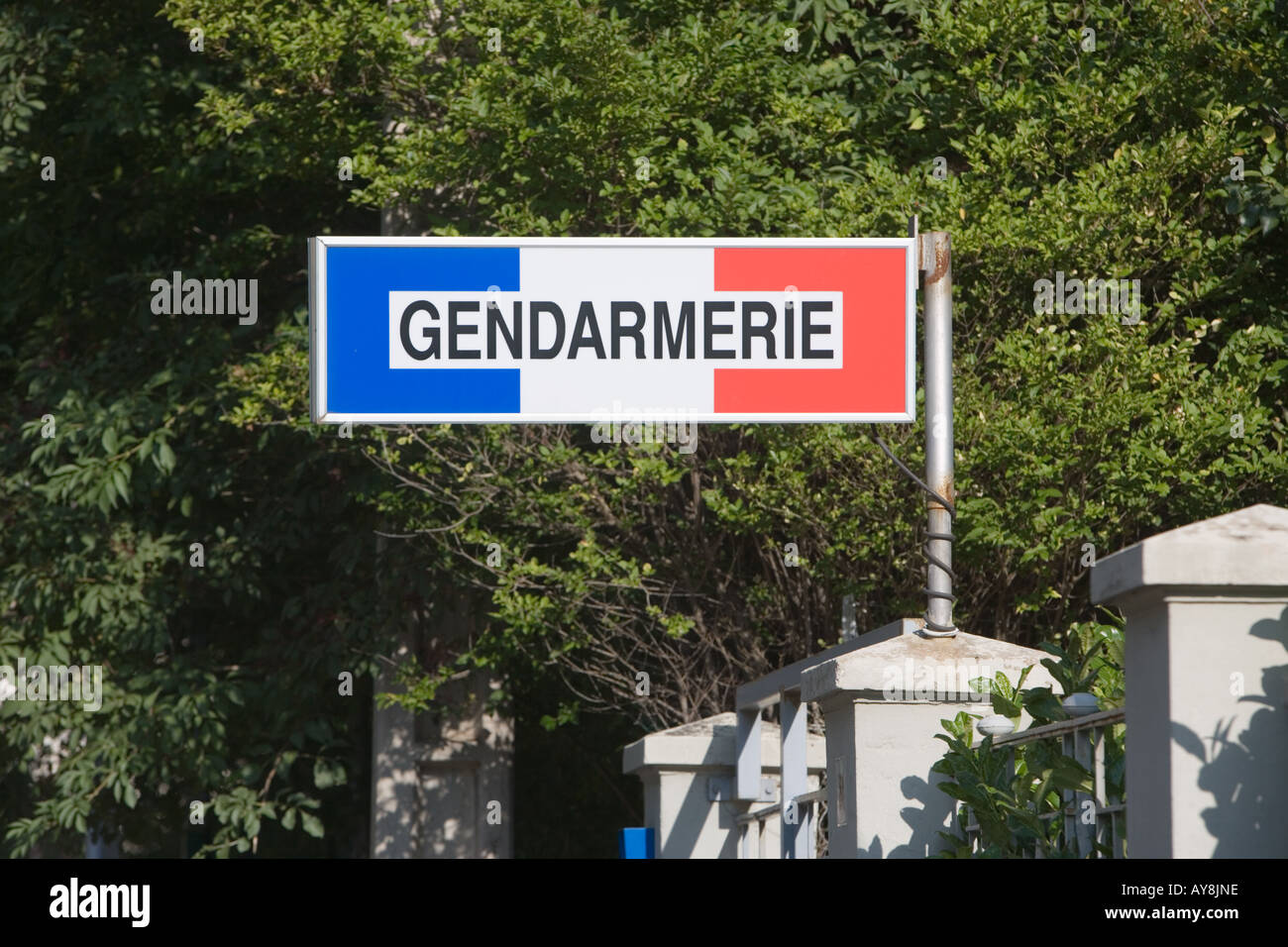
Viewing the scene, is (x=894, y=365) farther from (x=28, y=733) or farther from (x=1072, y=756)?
(x=28, y=733)

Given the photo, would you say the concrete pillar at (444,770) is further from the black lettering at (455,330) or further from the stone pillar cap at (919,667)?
the black lettering at (455,330)

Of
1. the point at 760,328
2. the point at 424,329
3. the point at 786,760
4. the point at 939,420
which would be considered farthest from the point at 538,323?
the point at 786,760

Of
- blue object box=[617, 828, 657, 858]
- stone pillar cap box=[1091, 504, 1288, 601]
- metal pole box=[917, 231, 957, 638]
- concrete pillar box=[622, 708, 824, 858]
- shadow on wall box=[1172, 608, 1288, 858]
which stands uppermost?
metal pole box=[917, 231, 957, 638]

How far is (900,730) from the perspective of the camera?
18.1ft

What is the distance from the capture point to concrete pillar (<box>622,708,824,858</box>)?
8.02m

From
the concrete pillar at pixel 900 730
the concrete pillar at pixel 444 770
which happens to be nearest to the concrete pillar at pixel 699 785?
the concrete pillar at pixel 900 730

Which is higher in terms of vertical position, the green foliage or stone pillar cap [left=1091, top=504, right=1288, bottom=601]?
stone pillar cap [left=1091, top=504, right=1288, bottom=601]

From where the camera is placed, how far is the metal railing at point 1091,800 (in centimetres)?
429

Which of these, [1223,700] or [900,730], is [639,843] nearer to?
[900,730]

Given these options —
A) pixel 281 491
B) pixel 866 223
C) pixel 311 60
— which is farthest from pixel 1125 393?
pixel 281 491

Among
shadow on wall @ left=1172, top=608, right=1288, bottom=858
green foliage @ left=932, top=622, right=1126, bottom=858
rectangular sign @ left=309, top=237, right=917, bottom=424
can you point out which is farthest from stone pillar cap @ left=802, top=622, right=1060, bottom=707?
shadow on wall @ left=1172, top=608, right=1288, bottom=858

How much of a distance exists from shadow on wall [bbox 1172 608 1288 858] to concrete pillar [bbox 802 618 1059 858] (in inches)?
76.2

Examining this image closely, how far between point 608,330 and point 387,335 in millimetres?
685

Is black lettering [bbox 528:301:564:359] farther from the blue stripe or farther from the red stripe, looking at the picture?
the red stripe
